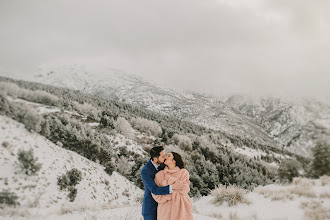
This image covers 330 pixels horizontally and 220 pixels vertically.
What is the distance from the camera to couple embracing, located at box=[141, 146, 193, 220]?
2857 millimetres

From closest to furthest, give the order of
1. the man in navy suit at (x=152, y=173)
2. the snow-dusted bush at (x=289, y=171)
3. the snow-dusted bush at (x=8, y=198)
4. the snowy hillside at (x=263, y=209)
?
1. the man in navy suit at (x=152, y=173)
2. the snow-dusted bush at (x=8, y=198)
3. the snowy hillside at (x=263, y=209)
4. the snow-dusted bush at (x=289, y=171)

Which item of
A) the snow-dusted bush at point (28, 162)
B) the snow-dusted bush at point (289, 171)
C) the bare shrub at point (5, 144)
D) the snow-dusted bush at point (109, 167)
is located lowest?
the snow-dusted bush at point (289, 171)

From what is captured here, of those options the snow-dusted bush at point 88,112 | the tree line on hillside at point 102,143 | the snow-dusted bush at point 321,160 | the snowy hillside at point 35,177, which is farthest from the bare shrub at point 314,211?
Result: the snow-dusted bush at point 88,112

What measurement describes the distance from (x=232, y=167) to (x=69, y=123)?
56.0 ft

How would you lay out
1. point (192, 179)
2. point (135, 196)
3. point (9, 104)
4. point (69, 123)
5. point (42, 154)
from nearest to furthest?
point (9, 104) < point (42, 154) < point (69, 123) < point (135, 196) < point (192, 179)

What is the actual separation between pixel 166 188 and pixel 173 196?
21 cm

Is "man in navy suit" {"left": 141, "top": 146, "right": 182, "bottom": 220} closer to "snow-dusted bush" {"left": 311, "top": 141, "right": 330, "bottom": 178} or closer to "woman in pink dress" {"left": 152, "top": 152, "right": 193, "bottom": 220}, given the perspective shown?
"woman in pink dress" {"left": 152, "top": 152, "right": 193, "bottom": 220}

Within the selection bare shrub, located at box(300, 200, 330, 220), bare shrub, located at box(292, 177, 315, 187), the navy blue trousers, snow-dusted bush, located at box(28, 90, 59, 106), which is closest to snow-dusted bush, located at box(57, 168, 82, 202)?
snow-dusted bush, located at box(28, 90, 59, 106)

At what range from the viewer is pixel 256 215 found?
20.2ft

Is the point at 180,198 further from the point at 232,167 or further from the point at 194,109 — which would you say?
the point at 194,109

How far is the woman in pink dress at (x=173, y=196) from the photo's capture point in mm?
2873

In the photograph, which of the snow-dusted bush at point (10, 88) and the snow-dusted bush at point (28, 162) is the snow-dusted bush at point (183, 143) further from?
the snow-dusted bush at point (10, 88)

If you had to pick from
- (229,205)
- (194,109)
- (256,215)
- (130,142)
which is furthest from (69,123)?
(194,109)

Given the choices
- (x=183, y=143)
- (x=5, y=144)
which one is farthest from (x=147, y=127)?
(x=5, y=144)
